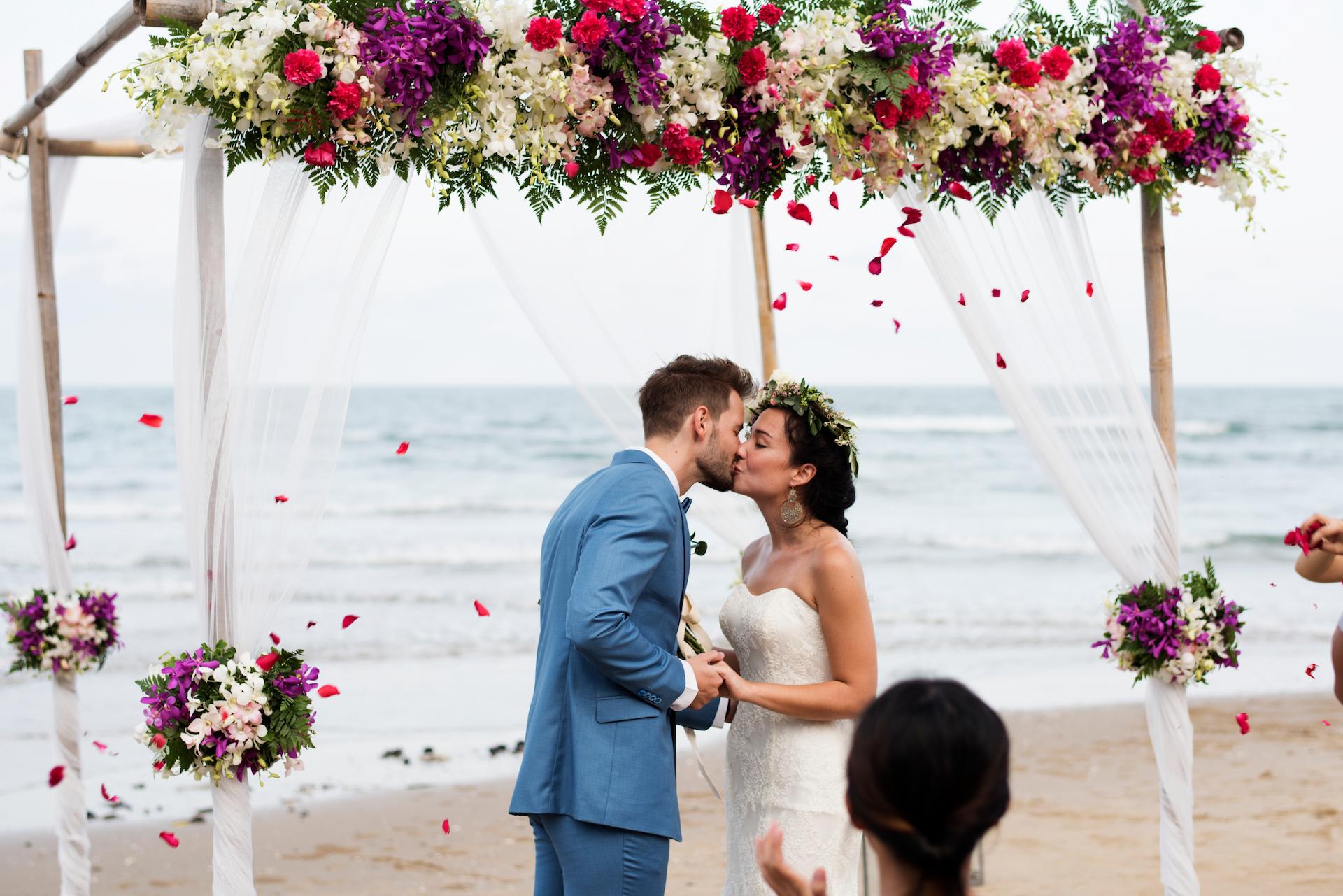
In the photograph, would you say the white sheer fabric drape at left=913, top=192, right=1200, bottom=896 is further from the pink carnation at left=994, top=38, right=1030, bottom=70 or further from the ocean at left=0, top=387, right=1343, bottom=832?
the ocean at left=0, top=387, right=1343, bottom=832

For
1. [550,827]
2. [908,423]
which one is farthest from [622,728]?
[908,423]

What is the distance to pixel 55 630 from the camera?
454cm

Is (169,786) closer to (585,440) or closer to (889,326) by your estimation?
(585,440)

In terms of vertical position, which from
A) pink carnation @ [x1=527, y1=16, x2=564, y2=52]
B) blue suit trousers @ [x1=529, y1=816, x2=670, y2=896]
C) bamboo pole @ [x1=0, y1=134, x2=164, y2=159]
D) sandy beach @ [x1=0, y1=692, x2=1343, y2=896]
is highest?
bamboo pole @ [x1=0, y1=134, x2=164, y2=159]

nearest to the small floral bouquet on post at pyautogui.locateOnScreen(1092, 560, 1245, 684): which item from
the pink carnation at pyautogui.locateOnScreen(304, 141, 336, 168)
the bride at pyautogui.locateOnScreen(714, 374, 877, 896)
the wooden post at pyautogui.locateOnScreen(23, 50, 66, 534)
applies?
the bride at pyautogui.locateOnScreen(714, 374, 877, 896)

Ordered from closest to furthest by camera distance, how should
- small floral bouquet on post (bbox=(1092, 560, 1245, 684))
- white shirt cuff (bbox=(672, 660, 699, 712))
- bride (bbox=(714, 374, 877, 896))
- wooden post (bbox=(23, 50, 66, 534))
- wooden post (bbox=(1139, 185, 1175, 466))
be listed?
white shirt cuff (bbox=(672, 660, 699, 712))
bride (bbox=(714, 374, 877, 896))
small floral bouquet on post (bbox=(1092, 560, 1245, 684))
wooden post (bbox=(1139, 185, 1175, 466))
wooden post (bbox=(23, 50, 66, 534))

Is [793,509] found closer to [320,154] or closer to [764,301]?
[764,301]

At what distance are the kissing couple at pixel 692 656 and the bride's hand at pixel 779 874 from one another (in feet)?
3.21

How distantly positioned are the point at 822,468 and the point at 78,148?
329 centimetres

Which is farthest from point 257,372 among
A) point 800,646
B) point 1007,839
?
point 1007,839

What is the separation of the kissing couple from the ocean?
1134mm

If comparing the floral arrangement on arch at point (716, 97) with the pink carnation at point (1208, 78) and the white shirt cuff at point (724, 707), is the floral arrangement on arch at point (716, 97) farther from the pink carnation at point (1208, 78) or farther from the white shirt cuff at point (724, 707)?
the white shirt cuff at point (724, 707)

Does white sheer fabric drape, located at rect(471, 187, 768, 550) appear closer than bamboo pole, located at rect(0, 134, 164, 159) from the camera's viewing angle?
Yes

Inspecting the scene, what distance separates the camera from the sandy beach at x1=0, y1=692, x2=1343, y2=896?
16.5 ft
